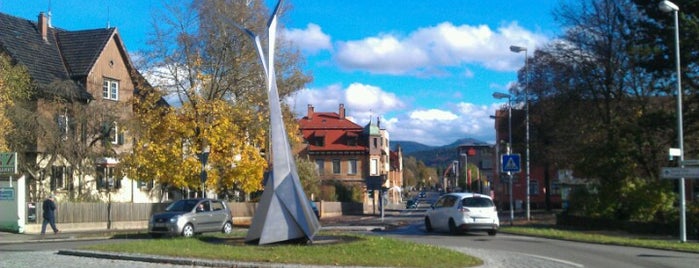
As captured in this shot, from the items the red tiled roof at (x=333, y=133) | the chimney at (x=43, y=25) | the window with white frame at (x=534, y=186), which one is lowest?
the window with white frame at (x=534, y=186)

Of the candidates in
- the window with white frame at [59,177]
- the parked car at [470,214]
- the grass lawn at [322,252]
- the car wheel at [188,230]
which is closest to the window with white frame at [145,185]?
the window with white frame at [59,177]

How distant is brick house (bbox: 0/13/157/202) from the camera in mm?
34156

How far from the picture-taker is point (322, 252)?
15.4m

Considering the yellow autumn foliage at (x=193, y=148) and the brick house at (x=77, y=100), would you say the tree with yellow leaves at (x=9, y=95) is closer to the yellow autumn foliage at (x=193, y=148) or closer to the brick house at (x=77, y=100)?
the brick house at (x=77, y=100)

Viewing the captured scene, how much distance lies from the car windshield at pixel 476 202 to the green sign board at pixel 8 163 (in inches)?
656

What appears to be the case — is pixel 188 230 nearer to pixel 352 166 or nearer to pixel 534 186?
pixel 534 186

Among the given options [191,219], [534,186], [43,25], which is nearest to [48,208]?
[191,219]

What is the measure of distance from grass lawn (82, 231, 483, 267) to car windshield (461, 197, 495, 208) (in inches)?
330

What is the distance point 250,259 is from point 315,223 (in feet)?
11.7

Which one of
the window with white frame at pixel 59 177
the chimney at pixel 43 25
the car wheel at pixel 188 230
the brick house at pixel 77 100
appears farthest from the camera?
the chimney at pixel 43 25

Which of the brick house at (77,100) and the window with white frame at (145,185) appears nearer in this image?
the brick house at (77,100)

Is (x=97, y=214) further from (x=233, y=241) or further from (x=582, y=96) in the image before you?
(x=582, y=96)

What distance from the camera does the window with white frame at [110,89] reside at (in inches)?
1677

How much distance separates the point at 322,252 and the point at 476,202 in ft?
39.6
